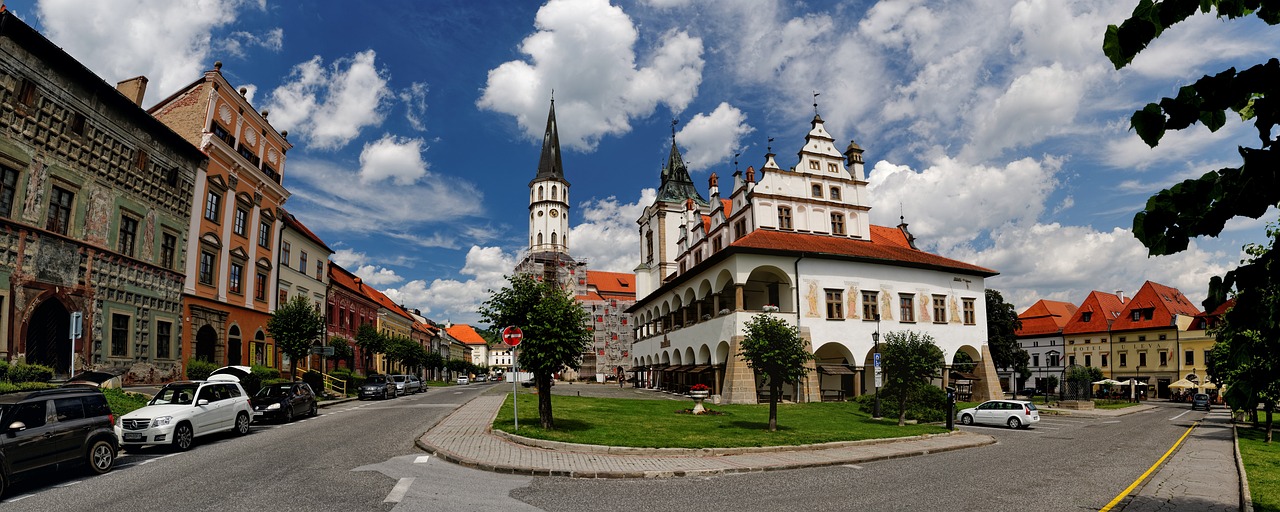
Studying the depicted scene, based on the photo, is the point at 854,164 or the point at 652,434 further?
the point at 854,164

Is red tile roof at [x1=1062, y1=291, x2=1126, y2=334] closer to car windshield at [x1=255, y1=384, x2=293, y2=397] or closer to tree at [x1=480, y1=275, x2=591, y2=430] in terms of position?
tree at [x1=480, y1=275, x2=591, y2=430]

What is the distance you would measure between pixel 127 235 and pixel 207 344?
26.7 feet

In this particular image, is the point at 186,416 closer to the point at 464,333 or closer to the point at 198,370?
the point at 198,370

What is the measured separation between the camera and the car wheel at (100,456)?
40.8 feet

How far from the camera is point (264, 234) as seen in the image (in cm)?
4197

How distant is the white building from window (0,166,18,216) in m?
30.0

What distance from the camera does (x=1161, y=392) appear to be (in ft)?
221

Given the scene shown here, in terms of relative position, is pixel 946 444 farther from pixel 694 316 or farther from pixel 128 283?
pixel 128 283

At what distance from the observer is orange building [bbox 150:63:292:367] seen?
33.6 meters

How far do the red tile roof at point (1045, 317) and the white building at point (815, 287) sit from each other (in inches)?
1531

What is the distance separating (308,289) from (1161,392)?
258 ft

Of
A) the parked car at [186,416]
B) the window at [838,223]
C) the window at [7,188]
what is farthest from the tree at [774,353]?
the window at [838,223]

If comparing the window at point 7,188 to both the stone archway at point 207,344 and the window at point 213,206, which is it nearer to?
the window at point 213,206

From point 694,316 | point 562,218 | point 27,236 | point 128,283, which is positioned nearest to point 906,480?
point 27,236
